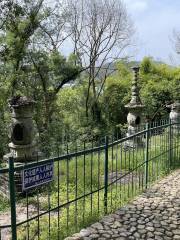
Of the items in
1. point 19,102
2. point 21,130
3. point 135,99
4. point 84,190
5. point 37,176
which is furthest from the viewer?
point 135,99

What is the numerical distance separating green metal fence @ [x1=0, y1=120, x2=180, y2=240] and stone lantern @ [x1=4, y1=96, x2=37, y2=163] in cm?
120

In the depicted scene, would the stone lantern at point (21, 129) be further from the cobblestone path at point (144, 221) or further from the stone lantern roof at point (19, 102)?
the cobblestone path at point (144, 221)

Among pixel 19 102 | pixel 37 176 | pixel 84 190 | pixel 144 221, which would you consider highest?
pixel 19 102

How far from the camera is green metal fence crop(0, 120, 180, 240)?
197 inches

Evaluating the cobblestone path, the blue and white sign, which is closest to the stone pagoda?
the cobblestone path

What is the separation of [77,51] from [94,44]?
67.4 inches

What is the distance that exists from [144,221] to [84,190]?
113 cm

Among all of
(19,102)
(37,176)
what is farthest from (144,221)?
(19,102)

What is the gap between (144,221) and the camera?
581 cm

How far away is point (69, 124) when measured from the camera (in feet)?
80.9

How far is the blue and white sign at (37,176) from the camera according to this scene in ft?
14.0

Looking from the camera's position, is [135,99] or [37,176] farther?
[135,99]

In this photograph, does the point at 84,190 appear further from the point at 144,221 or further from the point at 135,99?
the point at 135,99

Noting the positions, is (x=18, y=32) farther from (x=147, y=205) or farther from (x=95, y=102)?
(x=147, y=205)
